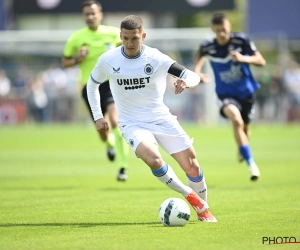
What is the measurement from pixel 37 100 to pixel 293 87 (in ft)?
38.5

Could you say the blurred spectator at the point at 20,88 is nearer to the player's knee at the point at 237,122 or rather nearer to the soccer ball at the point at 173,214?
the player's knee at the point at 237,122

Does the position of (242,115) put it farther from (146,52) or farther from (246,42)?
(146,52)

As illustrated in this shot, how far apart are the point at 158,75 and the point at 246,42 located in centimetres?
496

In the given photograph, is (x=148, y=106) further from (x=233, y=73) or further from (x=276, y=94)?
(x=276, y=94)

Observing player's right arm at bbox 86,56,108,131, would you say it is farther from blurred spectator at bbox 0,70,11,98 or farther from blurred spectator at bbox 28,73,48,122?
blurred spectator at bbox 0,70,11,98

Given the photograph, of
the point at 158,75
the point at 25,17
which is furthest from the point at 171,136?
the point at 25,17

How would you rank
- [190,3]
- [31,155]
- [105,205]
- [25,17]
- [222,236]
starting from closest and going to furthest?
[222,236]
[105,205]
[31,155]
[190,3]
[25,17]

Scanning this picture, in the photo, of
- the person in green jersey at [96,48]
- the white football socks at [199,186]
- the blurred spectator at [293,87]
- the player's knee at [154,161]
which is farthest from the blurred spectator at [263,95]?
the player's knee at [154,161]

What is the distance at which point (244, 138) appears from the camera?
1345 cm

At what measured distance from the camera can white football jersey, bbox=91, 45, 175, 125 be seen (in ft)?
29.2

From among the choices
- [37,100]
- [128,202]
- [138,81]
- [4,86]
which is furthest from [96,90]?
[4,86]

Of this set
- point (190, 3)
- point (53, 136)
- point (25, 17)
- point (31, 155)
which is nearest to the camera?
point (31, 155)

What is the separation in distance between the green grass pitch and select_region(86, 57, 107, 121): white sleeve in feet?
4.25

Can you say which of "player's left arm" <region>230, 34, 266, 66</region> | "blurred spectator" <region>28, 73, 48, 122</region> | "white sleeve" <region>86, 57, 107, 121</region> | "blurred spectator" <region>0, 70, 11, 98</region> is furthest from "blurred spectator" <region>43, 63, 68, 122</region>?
"white sleeve" <region>86, 57, 107, 121</region>
